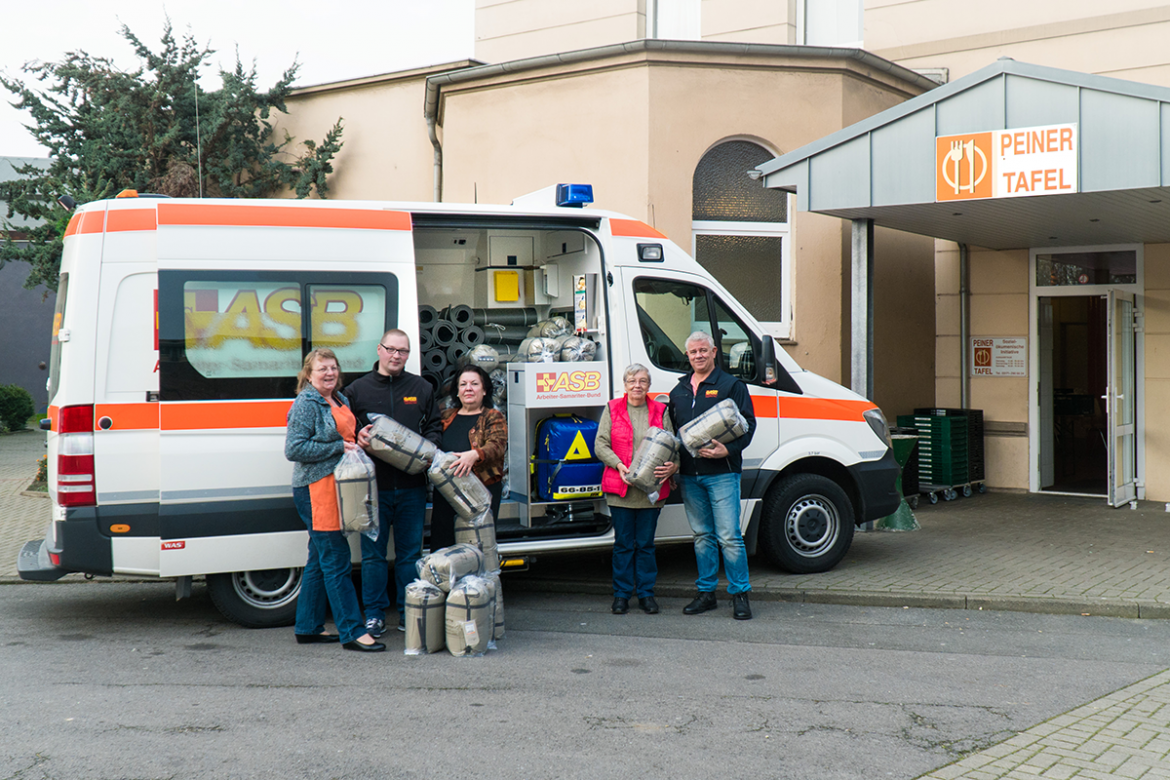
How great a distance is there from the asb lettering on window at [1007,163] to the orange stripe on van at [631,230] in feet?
9.06

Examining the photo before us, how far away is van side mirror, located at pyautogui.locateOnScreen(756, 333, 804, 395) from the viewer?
24.6ft

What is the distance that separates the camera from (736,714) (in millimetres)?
4805

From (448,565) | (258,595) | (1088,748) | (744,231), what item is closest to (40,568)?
(258,595)

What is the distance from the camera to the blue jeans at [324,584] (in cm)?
589

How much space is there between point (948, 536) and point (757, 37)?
759 centimetres

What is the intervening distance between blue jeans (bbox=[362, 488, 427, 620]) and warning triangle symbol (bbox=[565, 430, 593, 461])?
3.48 feet

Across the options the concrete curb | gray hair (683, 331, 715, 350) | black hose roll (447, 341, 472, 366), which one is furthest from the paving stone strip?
black hose roll (447, 341, 472, 366)

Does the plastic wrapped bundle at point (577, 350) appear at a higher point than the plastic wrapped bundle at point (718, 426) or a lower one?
higher

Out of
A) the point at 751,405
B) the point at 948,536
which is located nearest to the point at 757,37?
the point at 948,536

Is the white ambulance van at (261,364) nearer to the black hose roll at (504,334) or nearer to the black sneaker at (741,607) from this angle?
the black hose roll at (504,334)

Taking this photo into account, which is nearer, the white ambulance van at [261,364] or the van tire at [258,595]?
the white ambulance van at [261,364]

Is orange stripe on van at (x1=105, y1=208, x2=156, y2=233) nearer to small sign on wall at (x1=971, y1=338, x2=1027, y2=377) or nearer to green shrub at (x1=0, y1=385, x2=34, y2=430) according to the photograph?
small sign on wall at (x1=971, y1=338, x2=1027, y2=377)

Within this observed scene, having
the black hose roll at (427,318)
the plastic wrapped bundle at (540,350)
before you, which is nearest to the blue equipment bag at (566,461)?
the plastic wrapped bundle at (540,350)

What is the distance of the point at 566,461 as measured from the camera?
22.7ft
